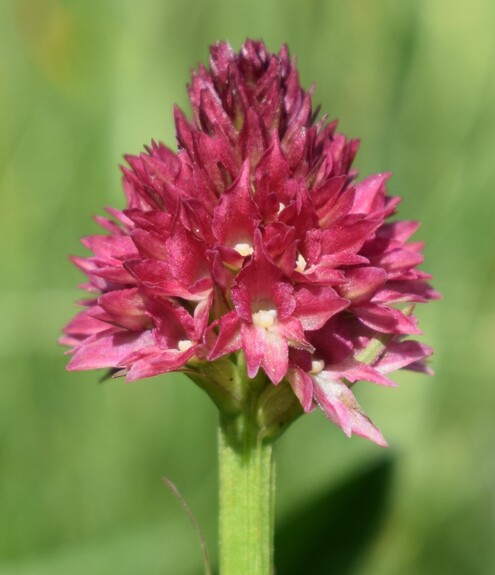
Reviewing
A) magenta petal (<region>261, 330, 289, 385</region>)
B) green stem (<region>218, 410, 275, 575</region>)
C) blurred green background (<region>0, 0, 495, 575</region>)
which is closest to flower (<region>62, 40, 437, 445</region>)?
magenta petal (<region>261, 330, 289, 385</region>)

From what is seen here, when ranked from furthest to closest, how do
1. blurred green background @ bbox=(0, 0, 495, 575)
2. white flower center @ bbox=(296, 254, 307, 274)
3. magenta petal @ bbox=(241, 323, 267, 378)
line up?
blurred green background @ bbox=(0, 0, 495, 575) < white flower center @ bbox=(296, 254, 307, 274) < magenta petal @ bbox=(241, 323, 267, 378)

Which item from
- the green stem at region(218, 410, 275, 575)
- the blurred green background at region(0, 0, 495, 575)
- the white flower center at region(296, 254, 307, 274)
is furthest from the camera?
the blurred green background at region(0, 0, 495, 575)

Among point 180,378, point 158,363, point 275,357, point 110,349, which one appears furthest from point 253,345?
point 180,378

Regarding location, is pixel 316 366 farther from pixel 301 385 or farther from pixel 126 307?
pixel 126 307

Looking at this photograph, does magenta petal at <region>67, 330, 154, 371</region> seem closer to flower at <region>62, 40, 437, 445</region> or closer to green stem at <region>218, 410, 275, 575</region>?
flower at <region>62, 40, 437, 445</region>

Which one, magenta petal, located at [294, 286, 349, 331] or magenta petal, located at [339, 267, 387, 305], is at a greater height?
magenta petal, located at [339, 267, 387, 305]

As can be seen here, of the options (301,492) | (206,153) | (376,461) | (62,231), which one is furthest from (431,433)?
(206,153)

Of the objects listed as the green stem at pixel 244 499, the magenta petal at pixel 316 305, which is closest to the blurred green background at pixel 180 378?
the green stem at pixel 244 499
